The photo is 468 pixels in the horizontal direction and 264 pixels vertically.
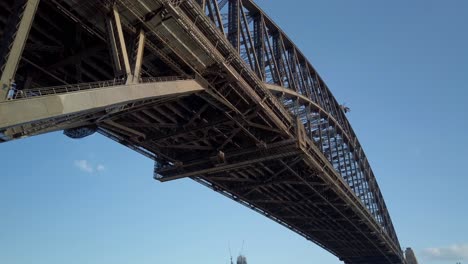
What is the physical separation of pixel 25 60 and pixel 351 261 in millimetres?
75278

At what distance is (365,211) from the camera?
57.3m

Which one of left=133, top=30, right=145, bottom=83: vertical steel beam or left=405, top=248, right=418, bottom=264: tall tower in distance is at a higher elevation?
left=405, top=248, right=418, bottom=264: tall tower in distance

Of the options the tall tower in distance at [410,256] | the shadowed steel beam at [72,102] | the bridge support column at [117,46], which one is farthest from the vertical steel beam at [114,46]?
the tall tower in distance at [410,256]

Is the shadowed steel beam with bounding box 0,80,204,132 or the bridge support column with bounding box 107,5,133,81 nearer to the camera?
the shadowed steel beam with bounding box 0,80,204,132

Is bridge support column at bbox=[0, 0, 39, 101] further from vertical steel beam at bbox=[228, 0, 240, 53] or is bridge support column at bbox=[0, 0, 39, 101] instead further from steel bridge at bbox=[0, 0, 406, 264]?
vertical steel beam at bbox=[228, 0, 240, 53]

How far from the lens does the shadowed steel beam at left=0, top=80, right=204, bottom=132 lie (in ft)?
40.3

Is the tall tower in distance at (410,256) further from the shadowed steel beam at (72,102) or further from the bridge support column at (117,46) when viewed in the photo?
the bridge support column at (117,46)

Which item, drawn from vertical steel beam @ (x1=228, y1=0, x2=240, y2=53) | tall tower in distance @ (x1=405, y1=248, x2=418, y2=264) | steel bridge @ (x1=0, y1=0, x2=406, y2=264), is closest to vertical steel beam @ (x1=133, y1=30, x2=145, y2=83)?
steel bridge @ (x1=0, y1=0, x2=406, y2=264)

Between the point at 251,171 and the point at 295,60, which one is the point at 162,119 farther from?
the point at 295,60

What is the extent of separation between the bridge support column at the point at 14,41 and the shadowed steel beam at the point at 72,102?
522 millimetres

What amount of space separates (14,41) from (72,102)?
7.69ft

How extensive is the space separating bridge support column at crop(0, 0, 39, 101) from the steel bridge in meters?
0.03

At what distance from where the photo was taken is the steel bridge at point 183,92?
1586 centimetres

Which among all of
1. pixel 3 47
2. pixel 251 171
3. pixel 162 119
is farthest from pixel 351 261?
pixel 3 47
